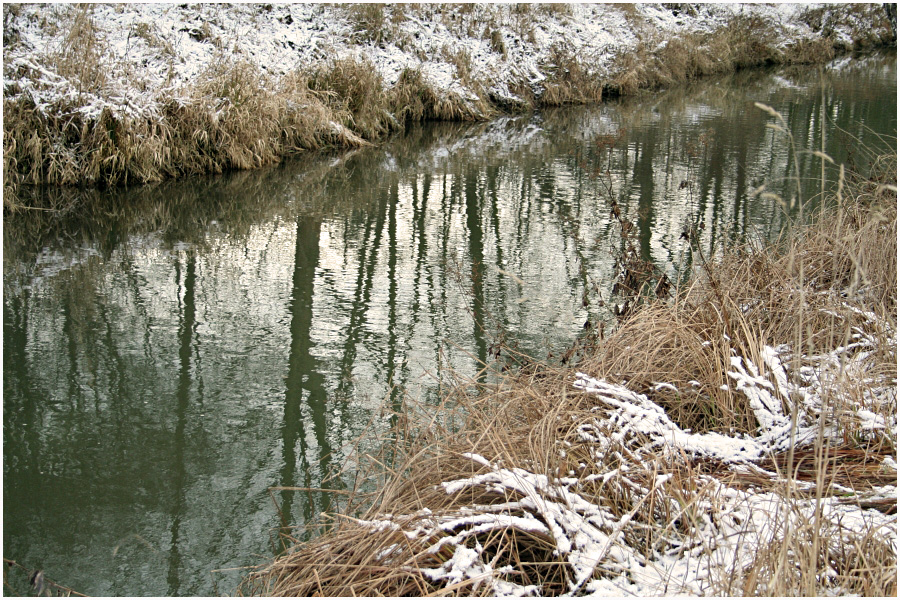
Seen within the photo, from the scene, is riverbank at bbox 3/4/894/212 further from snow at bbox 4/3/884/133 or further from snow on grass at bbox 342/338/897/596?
snow on grass at bbox 342/338/897/596

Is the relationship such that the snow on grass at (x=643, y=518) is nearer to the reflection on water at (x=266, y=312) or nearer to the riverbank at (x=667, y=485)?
the riverbank at (x=667, y=485)

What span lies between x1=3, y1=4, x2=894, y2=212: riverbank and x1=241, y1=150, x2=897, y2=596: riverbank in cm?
774

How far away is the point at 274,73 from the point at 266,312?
7.60 metres

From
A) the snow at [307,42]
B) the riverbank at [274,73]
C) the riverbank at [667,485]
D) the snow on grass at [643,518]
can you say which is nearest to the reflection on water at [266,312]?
the riverbank at [274,73]

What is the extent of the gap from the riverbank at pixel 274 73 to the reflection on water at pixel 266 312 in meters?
0.57

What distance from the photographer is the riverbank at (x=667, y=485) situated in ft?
7.32

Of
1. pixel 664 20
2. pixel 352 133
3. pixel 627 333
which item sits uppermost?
pixel 664 20

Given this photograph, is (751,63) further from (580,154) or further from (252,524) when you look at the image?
(252,524)

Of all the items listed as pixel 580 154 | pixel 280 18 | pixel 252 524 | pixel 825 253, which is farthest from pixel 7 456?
pixel 280 18

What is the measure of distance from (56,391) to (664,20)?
22.3 meters

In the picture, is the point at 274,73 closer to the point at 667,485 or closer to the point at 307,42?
the point at 307,42

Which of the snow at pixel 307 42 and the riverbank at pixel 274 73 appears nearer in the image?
the riverbank at pixel 274 73

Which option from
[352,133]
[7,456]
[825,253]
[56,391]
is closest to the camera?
[7,456]

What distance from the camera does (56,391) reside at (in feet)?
16.1
